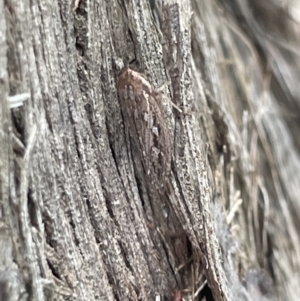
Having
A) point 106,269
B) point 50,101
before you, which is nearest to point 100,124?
point 50,101

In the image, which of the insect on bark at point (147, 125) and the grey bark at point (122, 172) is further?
the insect on bark at point (147, 125)

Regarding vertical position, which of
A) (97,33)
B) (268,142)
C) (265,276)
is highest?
(97,33)

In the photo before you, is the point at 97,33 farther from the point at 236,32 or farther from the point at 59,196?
the point at 236,32

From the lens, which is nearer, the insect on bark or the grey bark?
the grey bark
